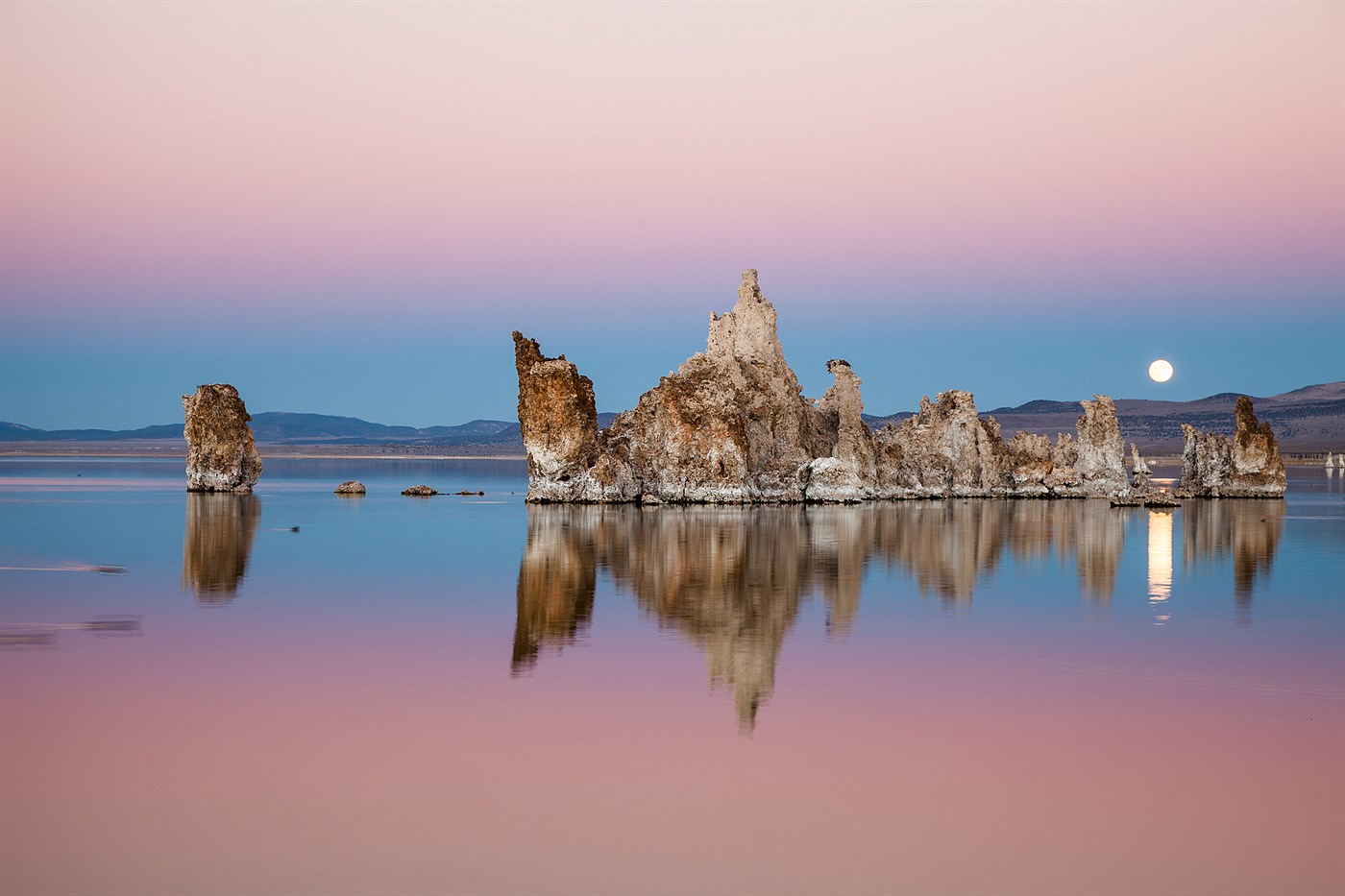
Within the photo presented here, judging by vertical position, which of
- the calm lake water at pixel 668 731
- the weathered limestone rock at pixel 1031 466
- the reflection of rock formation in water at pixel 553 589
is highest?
the weathered limestone rock at pixel 1031 466

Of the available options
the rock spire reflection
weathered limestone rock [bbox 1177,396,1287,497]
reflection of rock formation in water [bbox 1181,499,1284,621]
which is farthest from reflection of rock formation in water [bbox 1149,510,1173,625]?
weathered limestone rock [bbox 1177,396,1287,497]

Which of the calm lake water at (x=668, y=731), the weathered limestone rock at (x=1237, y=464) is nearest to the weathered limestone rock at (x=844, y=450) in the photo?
the weathered limestone rock at (x=1237, y=464)

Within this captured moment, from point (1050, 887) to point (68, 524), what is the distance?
38746 millimetres

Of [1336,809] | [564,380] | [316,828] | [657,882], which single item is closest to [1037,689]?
[1336,809]

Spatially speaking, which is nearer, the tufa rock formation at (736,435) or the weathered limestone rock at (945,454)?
the tufa rock formation at (736,435)

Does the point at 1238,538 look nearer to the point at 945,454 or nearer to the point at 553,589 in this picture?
the point at 553,589

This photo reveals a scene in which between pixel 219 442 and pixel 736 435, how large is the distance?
2687cm

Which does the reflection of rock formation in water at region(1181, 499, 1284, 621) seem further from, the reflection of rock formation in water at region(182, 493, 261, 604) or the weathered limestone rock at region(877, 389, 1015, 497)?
the reflection of rock formation in water at region(182, 493, 261, 604)

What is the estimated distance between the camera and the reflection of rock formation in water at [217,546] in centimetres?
2352

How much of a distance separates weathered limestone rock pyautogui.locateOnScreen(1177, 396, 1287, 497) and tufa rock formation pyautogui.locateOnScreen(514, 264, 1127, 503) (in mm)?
6263

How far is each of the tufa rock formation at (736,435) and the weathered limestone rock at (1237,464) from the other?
6263 millimetres

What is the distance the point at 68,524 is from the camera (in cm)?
4038

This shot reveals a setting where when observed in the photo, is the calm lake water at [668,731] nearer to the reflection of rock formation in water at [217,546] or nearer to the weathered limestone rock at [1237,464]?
the reflection of rock formation in water at [217,546]

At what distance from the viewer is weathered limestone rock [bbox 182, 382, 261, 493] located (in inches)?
2446
